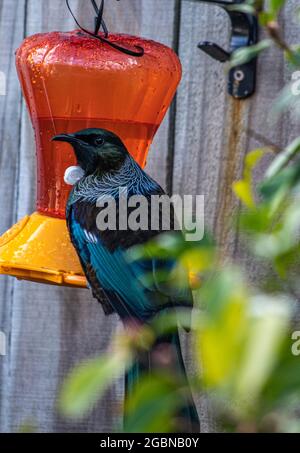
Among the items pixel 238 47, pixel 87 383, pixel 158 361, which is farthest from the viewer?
pixel 238 47

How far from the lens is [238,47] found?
1.89 meters

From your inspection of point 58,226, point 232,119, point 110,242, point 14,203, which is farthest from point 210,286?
point 14,203

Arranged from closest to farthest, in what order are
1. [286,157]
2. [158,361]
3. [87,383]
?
[87,383], [286,157], [158,361]

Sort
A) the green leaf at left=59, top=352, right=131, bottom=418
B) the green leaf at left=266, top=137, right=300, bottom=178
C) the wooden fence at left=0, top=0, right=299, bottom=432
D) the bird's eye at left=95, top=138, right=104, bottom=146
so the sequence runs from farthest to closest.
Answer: the wooden fence at left=0, top=0, right=299, bottom=432 < the bird's eye at left=95, top=138, right=104, bottom=146 < the green leaf at left=266, top=137, right=300, bottom=178 < the green leaf at left=59, top=352, right=131, bottom=418

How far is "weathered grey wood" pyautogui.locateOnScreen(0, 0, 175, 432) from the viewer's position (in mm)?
2008

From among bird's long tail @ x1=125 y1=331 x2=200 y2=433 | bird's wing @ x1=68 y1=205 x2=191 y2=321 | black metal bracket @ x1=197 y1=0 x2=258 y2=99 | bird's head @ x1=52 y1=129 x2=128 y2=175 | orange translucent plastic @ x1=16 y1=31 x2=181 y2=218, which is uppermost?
black metal bracket @ x1=197 y1=0 x2=258 y2=99

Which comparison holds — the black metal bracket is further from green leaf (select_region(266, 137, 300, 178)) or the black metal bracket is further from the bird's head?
green leaf (select_region(266, 137, 300, 178))

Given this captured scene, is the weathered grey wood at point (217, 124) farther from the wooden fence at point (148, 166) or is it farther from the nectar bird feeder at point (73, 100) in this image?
the nectar bird feeder at point (73, 100)

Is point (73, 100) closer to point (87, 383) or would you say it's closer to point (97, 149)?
point (97, 149)

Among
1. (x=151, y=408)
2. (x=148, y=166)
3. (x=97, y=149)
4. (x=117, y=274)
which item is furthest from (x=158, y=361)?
(x=151, y=408)

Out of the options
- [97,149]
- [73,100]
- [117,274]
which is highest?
[73,100]

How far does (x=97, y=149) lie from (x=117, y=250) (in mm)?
191

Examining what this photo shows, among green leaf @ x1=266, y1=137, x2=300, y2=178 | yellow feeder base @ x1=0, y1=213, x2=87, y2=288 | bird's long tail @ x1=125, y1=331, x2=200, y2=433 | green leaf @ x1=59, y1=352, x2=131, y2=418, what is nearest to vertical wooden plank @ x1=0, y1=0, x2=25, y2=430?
yellow feeder base @ x1=0, y1=213, x2=87, y2=288
